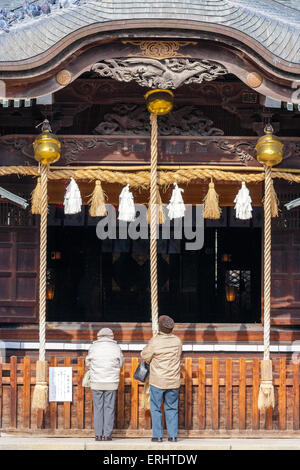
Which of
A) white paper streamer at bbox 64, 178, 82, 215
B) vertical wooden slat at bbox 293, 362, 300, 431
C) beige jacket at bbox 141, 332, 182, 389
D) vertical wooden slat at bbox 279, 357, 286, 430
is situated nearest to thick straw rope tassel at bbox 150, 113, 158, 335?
beige jacket at bbox 141, 332, 182, 389

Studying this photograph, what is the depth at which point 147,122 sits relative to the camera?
10.5 meters

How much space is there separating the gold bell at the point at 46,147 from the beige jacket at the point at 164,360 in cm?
273

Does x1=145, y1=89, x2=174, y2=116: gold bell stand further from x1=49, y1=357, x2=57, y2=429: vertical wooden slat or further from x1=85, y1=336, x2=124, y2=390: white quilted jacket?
x1=49, y1=357, x2=57, y2=429: vertical wooden slat

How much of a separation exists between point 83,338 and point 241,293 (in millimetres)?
8143

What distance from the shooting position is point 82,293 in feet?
58.7

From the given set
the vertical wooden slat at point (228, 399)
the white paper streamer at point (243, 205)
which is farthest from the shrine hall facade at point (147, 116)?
the white paper streamer at point (243, 205)

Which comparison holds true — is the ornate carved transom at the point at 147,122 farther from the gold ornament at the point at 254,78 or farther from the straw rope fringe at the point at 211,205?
the gold ornament at the point at 254,78

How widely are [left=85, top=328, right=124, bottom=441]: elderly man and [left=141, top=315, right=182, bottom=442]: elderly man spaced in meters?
0.39

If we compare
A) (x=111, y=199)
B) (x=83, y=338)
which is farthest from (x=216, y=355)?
(x=111, y=199)

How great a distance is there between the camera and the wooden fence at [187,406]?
29.3 feet

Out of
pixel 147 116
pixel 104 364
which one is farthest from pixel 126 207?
pixel 104 364

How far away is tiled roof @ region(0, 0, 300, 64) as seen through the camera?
9023 millimetres

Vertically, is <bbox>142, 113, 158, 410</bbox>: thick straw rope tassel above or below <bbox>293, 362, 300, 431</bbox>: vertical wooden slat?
above

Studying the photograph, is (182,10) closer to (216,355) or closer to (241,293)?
(216,355)
